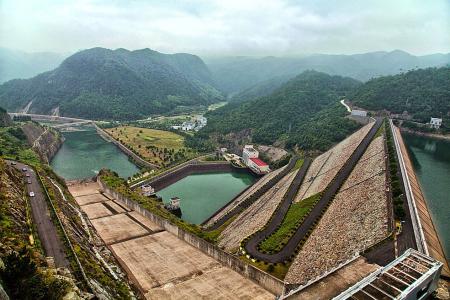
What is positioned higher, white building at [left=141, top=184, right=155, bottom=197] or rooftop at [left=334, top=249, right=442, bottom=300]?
rooftop at [left=334, top=249, right=442, bottom=300]

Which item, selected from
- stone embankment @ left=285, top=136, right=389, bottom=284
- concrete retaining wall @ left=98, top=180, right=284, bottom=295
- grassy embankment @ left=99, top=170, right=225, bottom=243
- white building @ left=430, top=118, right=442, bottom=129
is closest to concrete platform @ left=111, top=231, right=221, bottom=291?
concrete retaining wall @ left=98, top=180, right=284, bottom=295

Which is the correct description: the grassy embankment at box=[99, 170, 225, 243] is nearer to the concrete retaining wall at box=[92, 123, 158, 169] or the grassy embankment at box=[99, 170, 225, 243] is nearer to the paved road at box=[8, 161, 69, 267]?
the paved road at box=[8, 161, 69, 267]

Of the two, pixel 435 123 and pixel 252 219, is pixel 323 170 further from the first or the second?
pixel 435 123

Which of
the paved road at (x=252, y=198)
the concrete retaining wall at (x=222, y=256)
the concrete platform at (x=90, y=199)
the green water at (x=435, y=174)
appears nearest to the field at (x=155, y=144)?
the concrete platform at (x=90, y=199)

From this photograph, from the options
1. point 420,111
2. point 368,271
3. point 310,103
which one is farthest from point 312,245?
point 310,103

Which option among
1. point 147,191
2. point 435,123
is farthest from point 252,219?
point 435,123
